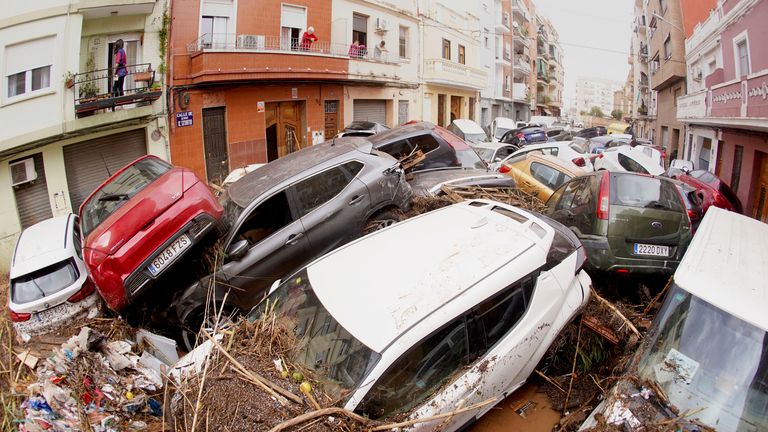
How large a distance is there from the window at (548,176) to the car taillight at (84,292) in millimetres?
7388

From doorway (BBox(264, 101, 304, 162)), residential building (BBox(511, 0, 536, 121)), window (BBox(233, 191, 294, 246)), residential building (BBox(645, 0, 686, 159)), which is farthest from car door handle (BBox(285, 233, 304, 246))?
residential building (BBox(511, 0, 536, 121))

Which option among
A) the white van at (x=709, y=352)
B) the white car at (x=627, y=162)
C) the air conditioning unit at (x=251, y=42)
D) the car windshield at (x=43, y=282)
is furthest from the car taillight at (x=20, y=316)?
the white car at (x=627, y=162)

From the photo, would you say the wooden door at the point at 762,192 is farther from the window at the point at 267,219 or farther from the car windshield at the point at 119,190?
the car windshield at the point at 119,190

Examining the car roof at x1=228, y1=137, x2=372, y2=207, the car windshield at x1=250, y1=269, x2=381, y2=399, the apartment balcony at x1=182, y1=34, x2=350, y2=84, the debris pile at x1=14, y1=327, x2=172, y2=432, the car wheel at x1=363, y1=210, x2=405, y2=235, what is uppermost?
the apartment balcony at x1=182, y1=34, x2=350, y2=84

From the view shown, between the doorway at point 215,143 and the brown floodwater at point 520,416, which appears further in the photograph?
the doorway at point 215,143

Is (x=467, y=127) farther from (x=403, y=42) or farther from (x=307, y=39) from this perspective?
(x=403, y=42)

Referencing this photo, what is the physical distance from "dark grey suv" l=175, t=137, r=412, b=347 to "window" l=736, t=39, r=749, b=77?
44.0 ft

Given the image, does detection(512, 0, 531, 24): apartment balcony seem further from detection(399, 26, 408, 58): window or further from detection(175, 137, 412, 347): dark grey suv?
detection(175, 137, 412, 347): dark grey suv

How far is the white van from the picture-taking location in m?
2.59

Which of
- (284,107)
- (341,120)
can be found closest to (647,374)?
(284,107)

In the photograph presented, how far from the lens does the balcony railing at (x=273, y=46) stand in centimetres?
1329

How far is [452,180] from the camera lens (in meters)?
6.83

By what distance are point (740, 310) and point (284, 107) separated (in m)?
15.5

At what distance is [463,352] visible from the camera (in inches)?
123
